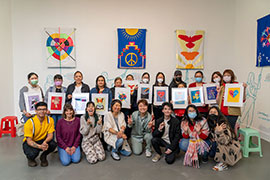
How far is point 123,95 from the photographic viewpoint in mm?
3906

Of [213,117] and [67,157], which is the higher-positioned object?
[213,117]

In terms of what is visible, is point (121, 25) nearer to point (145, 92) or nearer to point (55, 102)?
point (145, 92)

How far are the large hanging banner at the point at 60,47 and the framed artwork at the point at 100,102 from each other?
7.03 ft

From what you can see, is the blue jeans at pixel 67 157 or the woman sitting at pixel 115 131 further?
the woman sitting at pixel 115 131

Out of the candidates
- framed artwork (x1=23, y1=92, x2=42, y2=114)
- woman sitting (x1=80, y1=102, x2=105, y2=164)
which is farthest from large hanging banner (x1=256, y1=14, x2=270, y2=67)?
framed artwork (x1=23, y1=92, x2=42, y2=114)

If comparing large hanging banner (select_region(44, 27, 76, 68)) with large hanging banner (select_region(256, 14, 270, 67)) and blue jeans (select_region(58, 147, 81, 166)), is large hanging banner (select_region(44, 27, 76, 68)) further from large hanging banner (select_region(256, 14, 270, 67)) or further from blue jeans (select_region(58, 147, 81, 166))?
large hanging banner (select_region(256, 14, 270, 67))

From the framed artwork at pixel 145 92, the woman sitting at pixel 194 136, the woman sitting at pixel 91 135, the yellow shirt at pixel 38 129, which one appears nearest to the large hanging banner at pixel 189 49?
the framed artwork at pixel 145 92

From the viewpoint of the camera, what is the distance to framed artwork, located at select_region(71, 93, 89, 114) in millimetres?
3715

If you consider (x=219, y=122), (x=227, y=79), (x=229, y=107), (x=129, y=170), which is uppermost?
(x=227, y=79)

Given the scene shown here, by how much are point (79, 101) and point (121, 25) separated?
9.12 feet

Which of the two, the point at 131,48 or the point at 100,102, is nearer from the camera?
the point at 100,102

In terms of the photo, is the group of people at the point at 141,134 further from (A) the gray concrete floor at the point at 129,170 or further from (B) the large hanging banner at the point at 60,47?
(B) the large hanging banner at the point at 60,47

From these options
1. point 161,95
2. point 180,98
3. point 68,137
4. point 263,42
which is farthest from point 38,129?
point 263,42

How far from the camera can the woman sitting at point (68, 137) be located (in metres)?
3.05
